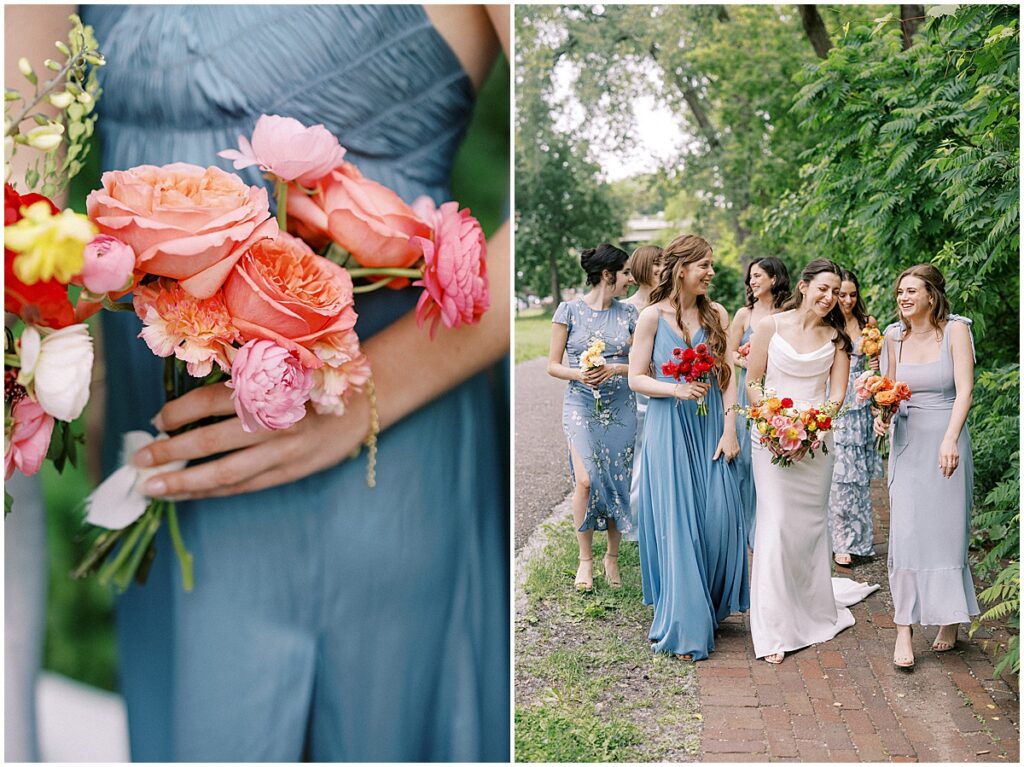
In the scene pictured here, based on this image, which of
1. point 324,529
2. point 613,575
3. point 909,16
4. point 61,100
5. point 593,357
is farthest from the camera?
point 909,16

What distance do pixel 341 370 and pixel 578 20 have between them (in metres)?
13.0

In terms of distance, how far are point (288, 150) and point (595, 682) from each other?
2.36 metres

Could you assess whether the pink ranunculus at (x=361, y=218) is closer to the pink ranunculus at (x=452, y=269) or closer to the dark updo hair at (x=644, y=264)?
the pink ranunculus at (x=452, y=269)

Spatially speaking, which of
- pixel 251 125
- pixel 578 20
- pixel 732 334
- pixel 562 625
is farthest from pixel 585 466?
pixel 578 20

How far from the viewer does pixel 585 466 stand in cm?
496

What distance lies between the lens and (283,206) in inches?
94.3

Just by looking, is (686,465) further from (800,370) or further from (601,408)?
(601,408)

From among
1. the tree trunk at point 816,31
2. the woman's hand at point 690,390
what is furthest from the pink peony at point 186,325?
the tree trunk at point 816,31

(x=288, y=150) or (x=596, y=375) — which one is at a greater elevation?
(x=288, y=150)

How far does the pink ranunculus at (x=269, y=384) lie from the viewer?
227 cm

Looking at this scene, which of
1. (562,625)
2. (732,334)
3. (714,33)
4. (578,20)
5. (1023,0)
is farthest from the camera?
(578,20)

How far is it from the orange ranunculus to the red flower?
2.82 meters

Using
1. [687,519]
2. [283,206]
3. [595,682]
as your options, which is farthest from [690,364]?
[283,206]

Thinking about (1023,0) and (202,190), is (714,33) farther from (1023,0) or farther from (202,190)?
(202,190)
